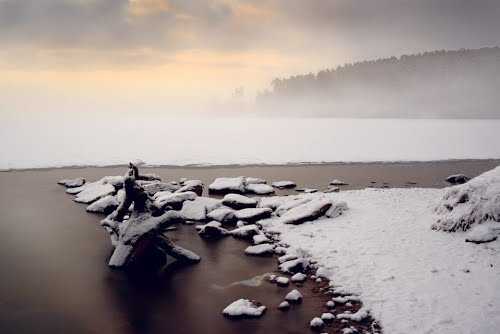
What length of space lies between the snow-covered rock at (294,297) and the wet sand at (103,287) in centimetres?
22

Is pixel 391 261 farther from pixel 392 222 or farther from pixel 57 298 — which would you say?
pixel 57 298

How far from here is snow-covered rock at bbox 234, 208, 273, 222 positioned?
1559cm

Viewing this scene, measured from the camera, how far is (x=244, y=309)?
8.90 meters

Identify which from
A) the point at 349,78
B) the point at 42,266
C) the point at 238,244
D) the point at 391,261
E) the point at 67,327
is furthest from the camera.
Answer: the point at 349,78

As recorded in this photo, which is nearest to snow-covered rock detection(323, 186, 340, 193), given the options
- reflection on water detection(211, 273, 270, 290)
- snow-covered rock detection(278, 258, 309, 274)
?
snow-covered rock detection(278, 258, 309, 274)

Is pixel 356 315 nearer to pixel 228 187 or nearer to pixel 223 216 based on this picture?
pixel 223 216

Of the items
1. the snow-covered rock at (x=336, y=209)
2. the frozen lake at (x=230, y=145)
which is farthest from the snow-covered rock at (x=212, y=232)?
the frozen lake at (x=230, y=145)

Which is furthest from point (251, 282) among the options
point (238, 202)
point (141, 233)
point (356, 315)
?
point (238, 202)

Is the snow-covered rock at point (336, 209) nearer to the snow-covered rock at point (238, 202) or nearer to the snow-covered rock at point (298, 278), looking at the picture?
the snow-covered rock at point (238, 202)

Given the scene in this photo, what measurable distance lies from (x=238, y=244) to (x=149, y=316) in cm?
498

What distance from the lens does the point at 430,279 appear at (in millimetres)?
9789

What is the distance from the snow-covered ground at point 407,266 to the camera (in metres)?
8.22

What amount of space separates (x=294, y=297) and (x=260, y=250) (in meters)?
3.25

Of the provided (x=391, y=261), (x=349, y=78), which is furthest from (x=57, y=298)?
(x=349, y=78)
